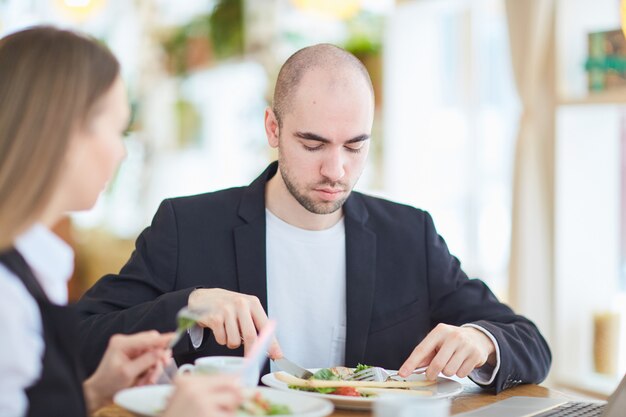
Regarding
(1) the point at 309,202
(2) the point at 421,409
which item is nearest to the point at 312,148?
(1) the point at 309,202

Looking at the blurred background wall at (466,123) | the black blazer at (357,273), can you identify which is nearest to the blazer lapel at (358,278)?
the black blazer at (357,273)

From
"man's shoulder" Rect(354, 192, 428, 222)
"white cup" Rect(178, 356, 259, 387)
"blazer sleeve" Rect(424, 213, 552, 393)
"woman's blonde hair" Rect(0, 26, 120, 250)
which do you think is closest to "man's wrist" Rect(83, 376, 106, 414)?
"white cup" Rect(178, 356, 259, 387)

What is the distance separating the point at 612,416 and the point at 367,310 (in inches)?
31.1

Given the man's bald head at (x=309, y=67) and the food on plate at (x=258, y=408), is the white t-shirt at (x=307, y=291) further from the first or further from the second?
the food on plate at (x=258, y=408)

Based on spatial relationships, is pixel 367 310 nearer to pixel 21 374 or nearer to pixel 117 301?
pixel 117 301

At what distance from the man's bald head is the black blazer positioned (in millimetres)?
244

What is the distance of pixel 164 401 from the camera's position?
1.54 m

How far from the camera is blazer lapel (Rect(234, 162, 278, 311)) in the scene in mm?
2314

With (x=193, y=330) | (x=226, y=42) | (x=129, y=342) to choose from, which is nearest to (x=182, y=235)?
(x=193, y=330)

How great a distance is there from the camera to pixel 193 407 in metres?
1.28

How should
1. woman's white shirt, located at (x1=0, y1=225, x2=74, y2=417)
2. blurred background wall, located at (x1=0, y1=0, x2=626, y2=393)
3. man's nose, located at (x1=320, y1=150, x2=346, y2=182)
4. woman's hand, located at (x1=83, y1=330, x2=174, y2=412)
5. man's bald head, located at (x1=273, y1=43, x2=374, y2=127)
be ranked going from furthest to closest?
blurred background wall, located at (x1=0, y1=0, x2=626, y2=393) < man's bald head, located at (x1=273, y1=43, x2=374, y2=127) < man's nose, located at (x1=320, y1=150, x2=346, y2=182) < woman's hand, located at (x1=83, y1=330, x2=174, y2=412) < woman's white shirt, located at (x1=0, y1=225, x2=74, y2=417)

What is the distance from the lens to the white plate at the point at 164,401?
4.84ft

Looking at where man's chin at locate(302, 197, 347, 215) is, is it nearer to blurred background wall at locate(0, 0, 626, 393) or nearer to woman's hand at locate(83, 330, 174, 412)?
woman's hand at locate(83, 330, 174, 412)

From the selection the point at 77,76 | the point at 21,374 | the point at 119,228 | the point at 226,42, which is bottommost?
the point at 119,228
